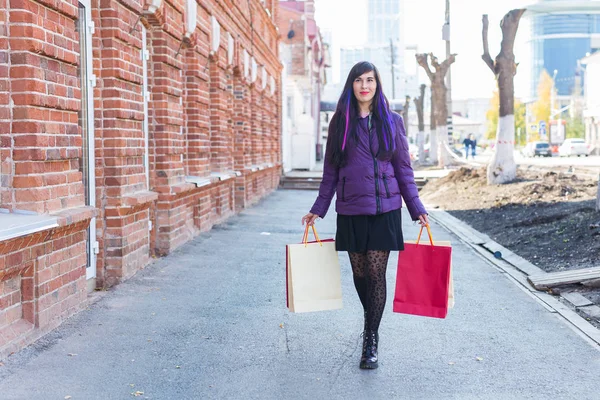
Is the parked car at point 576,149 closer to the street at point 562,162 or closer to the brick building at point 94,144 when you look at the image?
the street at point 562,162

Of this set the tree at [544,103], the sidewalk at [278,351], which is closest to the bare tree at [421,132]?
the sidewalk at [278,351]

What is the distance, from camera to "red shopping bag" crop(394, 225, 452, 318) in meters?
5.20

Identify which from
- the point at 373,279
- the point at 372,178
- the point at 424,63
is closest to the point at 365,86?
the point at 372,178

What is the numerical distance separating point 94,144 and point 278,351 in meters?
3.08

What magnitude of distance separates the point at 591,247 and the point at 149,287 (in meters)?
5.07

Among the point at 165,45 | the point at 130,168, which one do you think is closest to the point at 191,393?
the point at 130,168

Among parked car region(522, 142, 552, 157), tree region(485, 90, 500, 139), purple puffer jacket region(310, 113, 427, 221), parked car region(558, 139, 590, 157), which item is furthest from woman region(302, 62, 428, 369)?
tree region(485, 90, 500, 139)

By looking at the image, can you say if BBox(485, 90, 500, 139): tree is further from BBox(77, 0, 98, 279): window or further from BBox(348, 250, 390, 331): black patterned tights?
BBox(348, 250, 390, 331): black patterned tights

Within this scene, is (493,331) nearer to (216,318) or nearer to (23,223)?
(216,318)

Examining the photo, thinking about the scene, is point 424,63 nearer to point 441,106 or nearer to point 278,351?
point 441,106

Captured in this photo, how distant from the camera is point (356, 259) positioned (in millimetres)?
5242

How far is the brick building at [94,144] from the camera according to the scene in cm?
547

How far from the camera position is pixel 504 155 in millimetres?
19656

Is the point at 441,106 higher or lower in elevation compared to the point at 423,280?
higher
